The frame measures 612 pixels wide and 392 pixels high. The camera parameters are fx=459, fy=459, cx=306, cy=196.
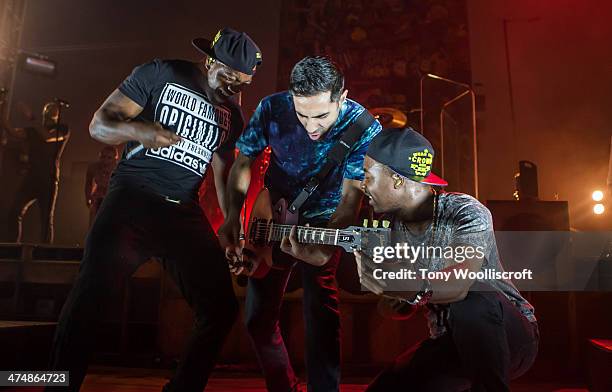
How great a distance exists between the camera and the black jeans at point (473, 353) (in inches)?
71.5

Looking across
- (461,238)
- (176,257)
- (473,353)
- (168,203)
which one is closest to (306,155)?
(168,203)

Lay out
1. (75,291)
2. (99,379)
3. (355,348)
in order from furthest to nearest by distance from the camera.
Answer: (355,348)
(99,379)
(75,291)

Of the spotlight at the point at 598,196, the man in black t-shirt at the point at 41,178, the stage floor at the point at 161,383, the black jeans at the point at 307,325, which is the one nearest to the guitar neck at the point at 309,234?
the black jeans at the point at 307,325

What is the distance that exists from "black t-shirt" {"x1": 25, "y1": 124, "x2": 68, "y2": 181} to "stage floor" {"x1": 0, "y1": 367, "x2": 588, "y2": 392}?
11.8ft

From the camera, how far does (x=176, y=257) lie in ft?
8.27

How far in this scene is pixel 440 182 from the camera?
231 cm

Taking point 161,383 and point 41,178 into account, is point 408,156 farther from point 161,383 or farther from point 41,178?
point 41,178

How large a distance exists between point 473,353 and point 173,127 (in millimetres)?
1968

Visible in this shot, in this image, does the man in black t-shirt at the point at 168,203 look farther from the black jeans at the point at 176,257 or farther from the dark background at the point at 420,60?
the dark background at the point at 420,60

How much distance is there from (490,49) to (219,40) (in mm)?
6324

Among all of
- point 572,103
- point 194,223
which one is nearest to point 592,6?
point 572,103

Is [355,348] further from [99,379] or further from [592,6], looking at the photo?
[592,6]

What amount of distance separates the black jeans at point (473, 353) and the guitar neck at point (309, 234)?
698 mm

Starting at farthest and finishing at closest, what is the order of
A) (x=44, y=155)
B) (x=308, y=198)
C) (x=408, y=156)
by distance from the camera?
(x=44, y=155)
(x=308, y=198)
(x=408, y=156)
